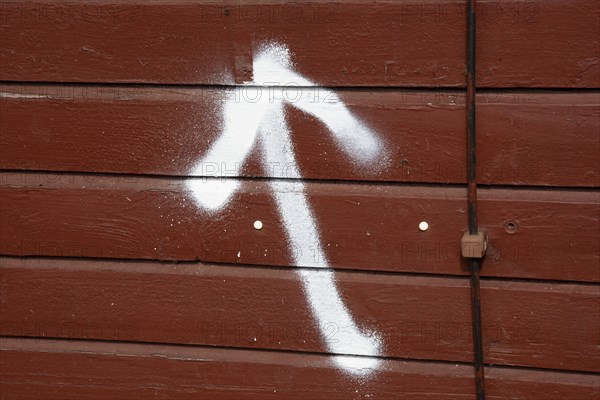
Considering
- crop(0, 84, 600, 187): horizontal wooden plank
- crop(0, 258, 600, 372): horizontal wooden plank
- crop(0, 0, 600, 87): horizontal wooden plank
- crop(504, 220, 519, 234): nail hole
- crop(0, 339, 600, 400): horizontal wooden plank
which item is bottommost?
crop(0, 339, 600, 400): horizontal wooden plank

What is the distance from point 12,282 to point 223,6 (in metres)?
1.03

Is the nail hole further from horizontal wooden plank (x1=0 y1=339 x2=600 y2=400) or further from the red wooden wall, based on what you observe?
horizontal wooden plank (x1=0 y1=339 x2=600 y2=400)

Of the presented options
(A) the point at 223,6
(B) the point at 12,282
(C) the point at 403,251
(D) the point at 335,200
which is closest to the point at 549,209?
(C) the point at 403,251

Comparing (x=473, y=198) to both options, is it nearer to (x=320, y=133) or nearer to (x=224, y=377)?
(x=320, y=133)

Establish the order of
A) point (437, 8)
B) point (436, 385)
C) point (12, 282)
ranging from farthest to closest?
point (12, 282), point (436, 385), point (437, 8)

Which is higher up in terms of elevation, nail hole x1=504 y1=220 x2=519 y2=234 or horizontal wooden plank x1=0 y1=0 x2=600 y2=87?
horizontal wooden plank x1=0 y1=0 x2=600 y2=87

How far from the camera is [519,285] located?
208cm

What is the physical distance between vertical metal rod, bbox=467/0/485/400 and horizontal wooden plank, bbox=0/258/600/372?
3 centimetres

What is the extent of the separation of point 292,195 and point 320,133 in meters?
0.19

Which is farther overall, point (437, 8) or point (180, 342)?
point (180, 342)

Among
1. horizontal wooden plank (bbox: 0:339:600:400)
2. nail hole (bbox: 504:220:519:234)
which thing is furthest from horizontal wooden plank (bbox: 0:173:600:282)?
horizontal wooden plank (bbox: 0:339:600:400)

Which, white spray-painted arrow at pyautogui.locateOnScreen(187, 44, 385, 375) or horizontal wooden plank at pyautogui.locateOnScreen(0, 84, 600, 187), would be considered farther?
white spray-painted arrow at pyautogui.locateOnScreen(187, 44, 385, 375)

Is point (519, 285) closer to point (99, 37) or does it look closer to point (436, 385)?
point (436, 385)

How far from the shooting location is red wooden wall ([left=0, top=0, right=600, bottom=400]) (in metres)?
2.02
